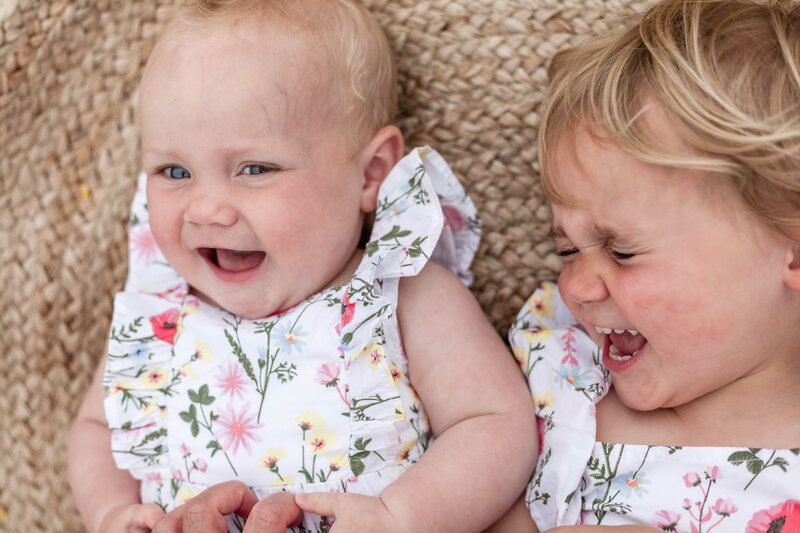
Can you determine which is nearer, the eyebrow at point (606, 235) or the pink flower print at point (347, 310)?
the eyebrow at point (606, 235)

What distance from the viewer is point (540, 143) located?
1.37 metres

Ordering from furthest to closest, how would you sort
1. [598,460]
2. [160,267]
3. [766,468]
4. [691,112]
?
[160,267]
[598,460]
[766,468]
[691,112]

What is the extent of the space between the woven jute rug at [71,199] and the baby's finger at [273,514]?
2.11ft

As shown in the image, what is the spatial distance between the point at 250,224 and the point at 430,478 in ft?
1.71

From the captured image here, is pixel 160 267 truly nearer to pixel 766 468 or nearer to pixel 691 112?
pixel 691 112

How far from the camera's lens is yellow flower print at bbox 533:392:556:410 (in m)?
1.47

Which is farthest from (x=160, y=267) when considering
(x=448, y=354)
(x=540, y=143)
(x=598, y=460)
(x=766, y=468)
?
(x=766, y=468)

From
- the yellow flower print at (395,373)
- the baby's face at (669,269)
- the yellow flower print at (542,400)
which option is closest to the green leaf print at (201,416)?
the yellow flower print at (395,373)

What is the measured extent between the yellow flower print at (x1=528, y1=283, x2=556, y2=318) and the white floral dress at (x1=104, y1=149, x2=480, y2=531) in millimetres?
203

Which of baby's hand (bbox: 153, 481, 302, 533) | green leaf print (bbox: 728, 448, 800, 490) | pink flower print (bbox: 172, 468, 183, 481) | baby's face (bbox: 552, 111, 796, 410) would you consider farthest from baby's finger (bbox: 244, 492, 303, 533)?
green leaf print (bbox: 728, 448, 800, 490)

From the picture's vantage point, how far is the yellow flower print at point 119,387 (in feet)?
5.08

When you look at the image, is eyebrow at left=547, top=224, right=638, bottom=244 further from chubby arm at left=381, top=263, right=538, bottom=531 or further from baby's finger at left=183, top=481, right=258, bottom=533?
baby's finger at left=183, top=481, right=258, bottom=533

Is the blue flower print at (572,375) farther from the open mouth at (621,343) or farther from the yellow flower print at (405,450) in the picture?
the yellow flower print at (405,450)

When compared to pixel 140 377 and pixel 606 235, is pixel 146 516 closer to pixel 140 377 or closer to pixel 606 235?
pixel 140 377
